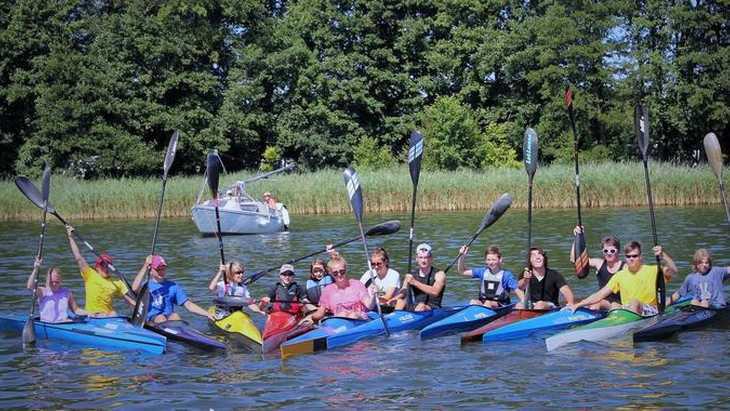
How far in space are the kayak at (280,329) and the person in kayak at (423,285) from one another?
1533 millimetres

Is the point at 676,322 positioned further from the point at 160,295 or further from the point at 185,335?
the point at 160,295

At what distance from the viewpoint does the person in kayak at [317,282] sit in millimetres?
13641

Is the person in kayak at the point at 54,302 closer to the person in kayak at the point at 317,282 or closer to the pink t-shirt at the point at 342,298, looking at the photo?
the person in kayak at the point at 317,282

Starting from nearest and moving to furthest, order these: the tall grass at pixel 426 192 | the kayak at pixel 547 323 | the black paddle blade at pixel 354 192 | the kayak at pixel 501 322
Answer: the kayak at pixel 501 322 → the kayak at pixel 547 323 → the black paddle blade at pixel 354 192 → the tall grass at pixel 426 192

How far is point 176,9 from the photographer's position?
47688mm

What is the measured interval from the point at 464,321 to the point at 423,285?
2.81 ft

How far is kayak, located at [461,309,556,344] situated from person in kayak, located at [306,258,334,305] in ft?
6.31

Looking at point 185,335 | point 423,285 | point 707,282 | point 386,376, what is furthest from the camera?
point 423,285

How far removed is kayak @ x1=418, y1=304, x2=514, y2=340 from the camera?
42.6 ft

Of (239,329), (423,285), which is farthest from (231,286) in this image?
(423,285)

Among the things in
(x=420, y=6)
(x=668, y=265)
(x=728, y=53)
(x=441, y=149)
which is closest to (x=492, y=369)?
(x=668, y=265)

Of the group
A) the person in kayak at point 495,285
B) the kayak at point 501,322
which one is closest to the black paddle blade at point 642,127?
the person in kayak at point 495,285

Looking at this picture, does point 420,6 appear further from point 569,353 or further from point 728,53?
point 569,353

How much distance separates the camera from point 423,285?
13.9 meters
